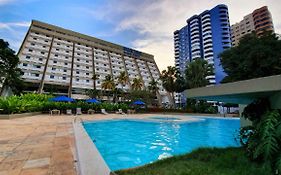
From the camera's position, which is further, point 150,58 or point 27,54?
point 150,58

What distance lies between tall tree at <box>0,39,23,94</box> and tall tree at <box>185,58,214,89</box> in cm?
3868

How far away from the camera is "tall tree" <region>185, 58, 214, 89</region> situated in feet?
133

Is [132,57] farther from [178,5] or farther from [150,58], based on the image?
[178,5]

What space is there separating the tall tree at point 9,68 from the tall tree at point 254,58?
3985 centimetres

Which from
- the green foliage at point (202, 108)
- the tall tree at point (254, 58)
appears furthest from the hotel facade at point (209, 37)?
the tall tree at point (254, 58)

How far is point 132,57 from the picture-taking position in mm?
Result: 83562

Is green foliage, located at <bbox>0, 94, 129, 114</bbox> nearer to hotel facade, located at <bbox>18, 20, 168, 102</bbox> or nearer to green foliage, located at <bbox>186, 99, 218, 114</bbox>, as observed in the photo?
green foliage, located at <bbox>186, 99, 218, 114</bbox>

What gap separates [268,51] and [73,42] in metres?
65.3

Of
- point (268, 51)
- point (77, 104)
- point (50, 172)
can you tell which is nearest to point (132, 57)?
point (77, 104)

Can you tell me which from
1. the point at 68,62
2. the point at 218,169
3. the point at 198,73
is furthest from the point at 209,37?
the point at 218,169

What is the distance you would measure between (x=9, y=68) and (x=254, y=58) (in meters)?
45.7

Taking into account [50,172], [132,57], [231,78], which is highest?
[132,57]

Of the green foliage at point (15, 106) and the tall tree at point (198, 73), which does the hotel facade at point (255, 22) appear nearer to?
the tall tree at point (198, 73)

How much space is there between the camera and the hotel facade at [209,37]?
8419cm
